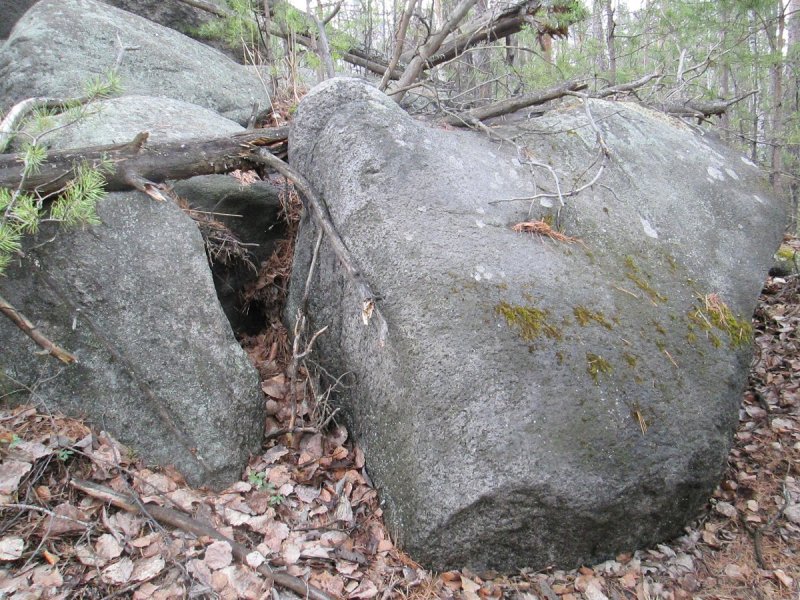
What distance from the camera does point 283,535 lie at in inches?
116

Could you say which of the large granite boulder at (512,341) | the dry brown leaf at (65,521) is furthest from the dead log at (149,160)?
the dry brown leaf at (65,521)

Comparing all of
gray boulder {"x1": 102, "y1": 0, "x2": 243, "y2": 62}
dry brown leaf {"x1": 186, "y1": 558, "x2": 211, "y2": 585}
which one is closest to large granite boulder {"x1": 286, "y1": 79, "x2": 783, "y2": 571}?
dry brown leaf {"x1": 186, "y1": 558, "x2": 211, "y2": 585}

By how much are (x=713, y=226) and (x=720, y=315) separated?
37.0 inches

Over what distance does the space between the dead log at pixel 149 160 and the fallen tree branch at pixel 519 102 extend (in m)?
1.48

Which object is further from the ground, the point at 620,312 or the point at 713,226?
the point at 713,226

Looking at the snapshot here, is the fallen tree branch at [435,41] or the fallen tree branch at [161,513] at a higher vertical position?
the fallen tree branch at [435,41]

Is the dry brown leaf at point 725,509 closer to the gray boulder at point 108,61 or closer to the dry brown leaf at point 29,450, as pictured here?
the dry brown leaf at point 29,450

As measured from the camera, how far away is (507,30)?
6.39 m

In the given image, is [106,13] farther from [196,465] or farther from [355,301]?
[196,465]

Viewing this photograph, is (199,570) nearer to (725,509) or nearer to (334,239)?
(334,239)

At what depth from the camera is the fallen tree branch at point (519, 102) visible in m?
4.41

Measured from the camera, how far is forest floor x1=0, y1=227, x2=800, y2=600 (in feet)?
8.47

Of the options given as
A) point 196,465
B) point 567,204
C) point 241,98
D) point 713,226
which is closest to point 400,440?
point 196,465

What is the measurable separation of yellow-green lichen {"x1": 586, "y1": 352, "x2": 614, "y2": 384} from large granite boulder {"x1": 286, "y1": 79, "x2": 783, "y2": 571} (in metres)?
0.02
